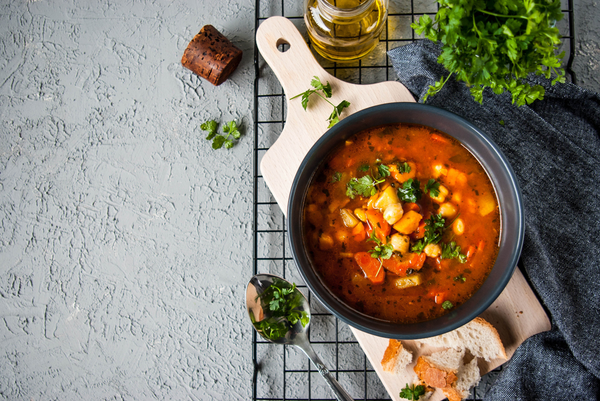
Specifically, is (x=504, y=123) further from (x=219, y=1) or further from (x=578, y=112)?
(x=219, y=1)

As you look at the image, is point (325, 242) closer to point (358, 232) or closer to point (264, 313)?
point (358, 232)

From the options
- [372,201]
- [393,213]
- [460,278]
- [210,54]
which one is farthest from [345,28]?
[460,278]

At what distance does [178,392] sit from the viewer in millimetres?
2793

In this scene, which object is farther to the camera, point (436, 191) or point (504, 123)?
point (504, 123)

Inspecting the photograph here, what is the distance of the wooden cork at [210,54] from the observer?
2.62 m

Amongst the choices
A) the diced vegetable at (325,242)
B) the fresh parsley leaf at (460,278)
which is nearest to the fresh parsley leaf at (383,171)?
the diced vegetable at (325,242)

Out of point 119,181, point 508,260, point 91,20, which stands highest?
point 91,20

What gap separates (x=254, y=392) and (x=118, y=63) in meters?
2.37

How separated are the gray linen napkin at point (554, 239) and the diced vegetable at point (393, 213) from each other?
0.74m

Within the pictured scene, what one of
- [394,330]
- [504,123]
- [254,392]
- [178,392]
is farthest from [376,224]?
[178,392]

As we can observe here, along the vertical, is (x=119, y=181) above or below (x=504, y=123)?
below

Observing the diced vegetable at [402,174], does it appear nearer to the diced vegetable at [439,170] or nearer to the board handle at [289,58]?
the diced vegetable at [439,170]

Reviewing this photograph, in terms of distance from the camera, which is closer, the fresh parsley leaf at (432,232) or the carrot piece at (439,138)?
the fresh parsley leaf at (432,232)

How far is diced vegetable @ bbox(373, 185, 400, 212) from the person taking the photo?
6.73ft
